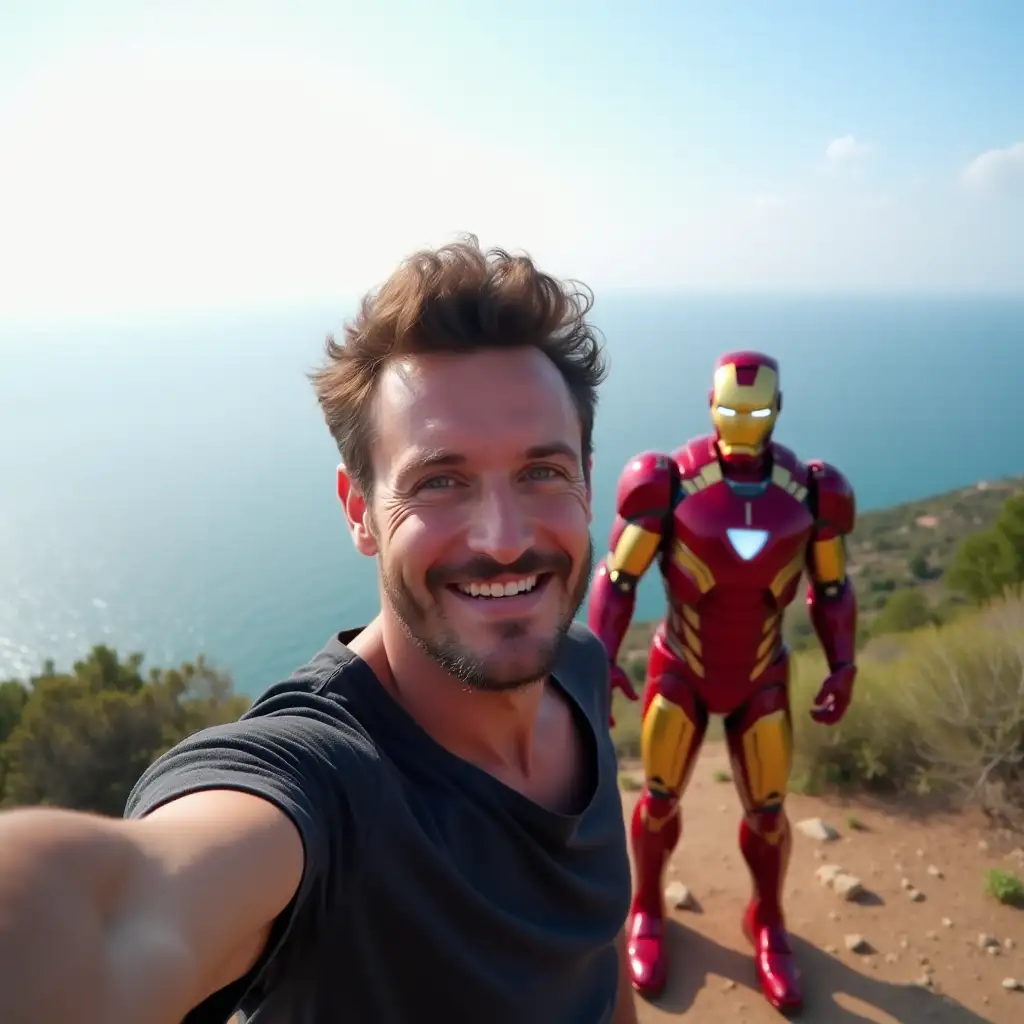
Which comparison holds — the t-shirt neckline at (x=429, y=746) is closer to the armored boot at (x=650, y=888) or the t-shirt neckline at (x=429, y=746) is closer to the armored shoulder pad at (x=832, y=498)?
the armored shoulder pad at (x=832, y=498)

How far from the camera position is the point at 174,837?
84 cm

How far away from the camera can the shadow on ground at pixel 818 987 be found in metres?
3.24

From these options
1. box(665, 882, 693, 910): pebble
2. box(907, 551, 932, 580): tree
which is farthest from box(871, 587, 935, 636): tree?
box(907, 551, 932, 580): tree

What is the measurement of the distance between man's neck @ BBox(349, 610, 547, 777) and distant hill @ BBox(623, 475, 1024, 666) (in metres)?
11.5

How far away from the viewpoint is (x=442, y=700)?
1.38 meters

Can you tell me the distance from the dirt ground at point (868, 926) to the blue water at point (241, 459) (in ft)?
8.62

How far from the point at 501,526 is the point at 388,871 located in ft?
1.88

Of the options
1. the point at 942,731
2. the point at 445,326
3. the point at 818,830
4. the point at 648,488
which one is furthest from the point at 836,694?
the point at 445,326

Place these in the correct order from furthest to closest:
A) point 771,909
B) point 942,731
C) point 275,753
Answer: point 942,731 → point 771,909 → point 275,753

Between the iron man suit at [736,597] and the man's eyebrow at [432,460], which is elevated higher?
the man's eyebrow at [432,460]

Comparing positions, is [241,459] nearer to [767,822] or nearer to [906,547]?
[906,547]

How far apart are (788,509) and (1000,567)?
7.23m

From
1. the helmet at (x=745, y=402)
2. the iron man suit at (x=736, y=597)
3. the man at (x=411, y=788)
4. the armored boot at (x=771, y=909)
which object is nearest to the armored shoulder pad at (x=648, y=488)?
the iron man suit at (x=736, y=597)

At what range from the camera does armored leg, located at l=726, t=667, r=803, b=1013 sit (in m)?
3.04
